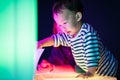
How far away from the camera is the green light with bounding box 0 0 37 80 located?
1.53 meters

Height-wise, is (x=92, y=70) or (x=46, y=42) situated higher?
(x=46, y=42)

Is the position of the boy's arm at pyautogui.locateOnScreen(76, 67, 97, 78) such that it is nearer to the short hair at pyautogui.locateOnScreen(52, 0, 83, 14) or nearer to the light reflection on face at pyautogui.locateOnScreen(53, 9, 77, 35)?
the light reflection on face at pyautogui.locateOnScreen(53, 9, 77, 35)

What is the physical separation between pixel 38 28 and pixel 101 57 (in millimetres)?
460

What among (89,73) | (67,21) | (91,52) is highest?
(67,21)

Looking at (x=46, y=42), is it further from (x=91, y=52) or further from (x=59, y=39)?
(x=91, y=52)

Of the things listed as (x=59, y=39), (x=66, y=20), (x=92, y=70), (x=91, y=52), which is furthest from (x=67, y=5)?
(x=92, y=70)

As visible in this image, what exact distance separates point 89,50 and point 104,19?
229 mm

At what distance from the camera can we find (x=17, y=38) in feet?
5.04

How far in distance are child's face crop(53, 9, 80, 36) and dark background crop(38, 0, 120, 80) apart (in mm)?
48

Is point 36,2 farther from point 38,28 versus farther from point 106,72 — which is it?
point 106,72

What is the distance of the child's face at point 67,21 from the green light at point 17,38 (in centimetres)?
16

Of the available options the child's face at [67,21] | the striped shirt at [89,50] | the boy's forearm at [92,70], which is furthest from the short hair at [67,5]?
the boy's forearm at [92,70]

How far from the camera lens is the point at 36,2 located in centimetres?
154

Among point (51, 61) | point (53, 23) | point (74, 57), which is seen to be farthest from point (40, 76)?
point (53, 23)
